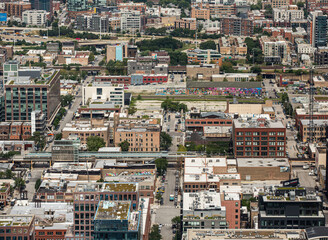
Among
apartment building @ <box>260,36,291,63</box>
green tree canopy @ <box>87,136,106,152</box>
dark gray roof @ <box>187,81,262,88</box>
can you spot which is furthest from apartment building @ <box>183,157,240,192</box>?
apartment building @ <box>260,36,291,63</box>

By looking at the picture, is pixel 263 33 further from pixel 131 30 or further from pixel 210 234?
pixel 210 234

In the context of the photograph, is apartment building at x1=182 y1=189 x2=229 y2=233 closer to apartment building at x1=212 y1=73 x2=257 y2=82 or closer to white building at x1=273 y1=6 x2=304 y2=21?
apartment building at x1=212 y1=73 x2=257 y2=82

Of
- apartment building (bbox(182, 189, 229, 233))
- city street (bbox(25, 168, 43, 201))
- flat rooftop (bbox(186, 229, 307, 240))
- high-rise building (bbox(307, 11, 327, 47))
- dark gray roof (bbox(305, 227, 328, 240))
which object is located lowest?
city street (bbox(25, 168, 43, 201))

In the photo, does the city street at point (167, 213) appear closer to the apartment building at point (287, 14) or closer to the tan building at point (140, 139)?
the tan building at point (140, 139)

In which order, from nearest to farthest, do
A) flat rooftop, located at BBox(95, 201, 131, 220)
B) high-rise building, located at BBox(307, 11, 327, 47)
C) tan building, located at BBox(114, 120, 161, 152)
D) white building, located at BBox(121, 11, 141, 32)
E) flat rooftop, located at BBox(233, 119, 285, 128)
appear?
flat rooftop, located at BBox(95, 201, 131, 220), flat rooftop, located at BBox(233, 119, 285, 128), tan building, located at BBox(114, 120, 161, 152), high-rise building, located at BBox(307, 11, 327, 47), white building, located at BBox(121, 11, 141, 32)

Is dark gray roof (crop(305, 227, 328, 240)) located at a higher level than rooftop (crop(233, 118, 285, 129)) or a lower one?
higher

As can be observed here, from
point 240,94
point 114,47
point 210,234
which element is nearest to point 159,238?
point 210,234

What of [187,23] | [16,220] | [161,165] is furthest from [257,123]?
[187,23]

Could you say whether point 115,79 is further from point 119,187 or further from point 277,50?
point 119,187
